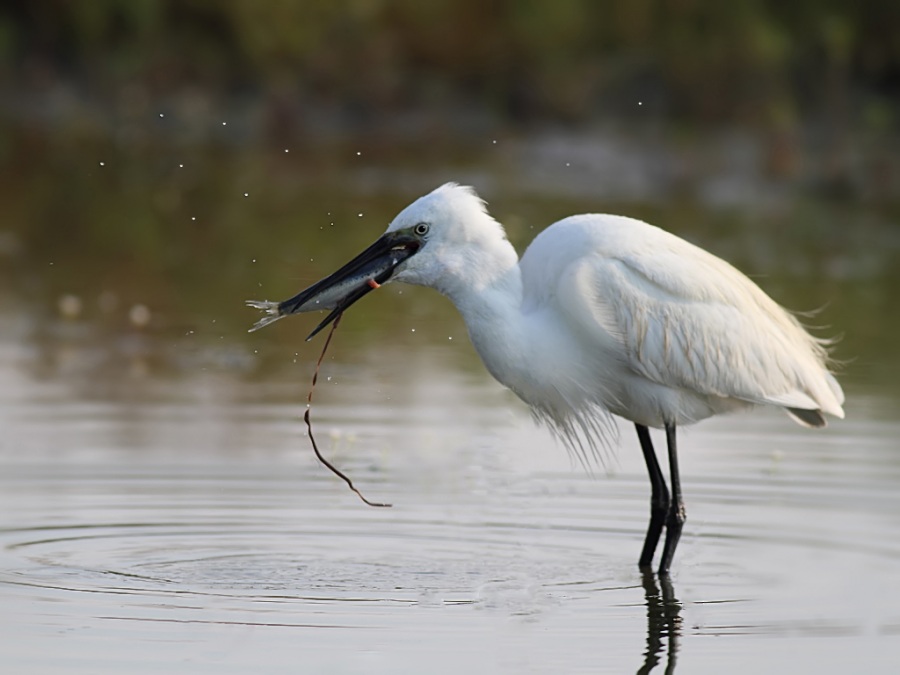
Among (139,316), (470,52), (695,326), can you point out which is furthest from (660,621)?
(470,52)

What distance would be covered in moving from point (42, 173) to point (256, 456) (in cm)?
1370

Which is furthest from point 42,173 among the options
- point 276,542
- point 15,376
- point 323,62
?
point 276,542

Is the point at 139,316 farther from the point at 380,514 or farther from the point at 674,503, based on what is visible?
the point at 674,503

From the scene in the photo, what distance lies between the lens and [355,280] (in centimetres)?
711

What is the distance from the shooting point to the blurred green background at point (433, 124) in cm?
1789

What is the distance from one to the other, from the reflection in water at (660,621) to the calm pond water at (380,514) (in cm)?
2

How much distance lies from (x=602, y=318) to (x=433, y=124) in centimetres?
1709

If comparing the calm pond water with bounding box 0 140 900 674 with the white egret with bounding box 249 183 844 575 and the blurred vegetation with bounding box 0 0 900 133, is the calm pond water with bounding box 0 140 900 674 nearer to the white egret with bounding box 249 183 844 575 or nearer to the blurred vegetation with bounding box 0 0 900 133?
the white egret with bounding box 249 183 844 575

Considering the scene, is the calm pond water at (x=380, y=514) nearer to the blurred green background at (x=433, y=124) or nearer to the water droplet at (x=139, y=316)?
the water droplet at (x=139, y=316)

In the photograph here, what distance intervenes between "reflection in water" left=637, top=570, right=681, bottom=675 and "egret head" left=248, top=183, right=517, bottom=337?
125 centimetres

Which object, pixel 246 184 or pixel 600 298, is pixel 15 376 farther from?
pixel 246 184

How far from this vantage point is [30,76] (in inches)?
968

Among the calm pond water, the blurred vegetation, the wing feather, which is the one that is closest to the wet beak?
the wing feather

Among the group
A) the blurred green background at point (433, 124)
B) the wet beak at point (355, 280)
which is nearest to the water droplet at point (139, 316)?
the blurred green background at point (433, 124)
